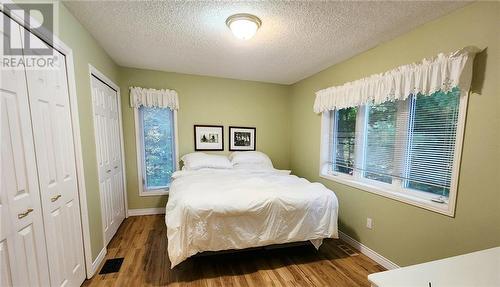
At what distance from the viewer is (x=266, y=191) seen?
212cm

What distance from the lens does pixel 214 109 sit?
3.56 meters

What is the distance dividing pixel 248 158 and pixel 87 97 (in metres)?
2.30

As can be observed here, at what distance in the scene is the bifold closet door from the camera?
7.18 ft

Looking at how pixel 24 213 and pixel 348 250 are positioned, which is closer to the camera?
pixel 24 213

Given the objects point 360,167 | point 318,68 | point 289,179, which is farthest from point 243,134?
point 360,167

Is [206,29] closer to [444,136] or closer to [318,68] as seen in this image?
[318,68]

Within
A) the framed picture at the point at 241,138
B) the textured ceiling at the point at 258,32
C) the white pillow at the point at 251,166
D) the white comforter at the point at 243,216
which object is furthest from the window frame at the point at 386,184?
the framed picture at the point at 241,138

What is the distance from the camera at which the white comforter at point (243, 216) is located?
1.79 metres

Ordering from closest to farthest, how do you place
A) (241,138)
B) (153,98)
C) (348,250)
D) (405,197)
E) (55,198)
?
(55,198), (405,197), (348,250), (153,98), (241,138)

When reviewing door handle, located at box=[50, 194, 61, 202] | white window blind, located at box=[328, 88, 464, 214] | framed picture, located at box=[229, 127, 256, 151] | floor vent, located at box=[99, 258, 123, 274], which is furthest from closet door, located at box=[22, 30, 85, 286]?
white window blind, located at box=[328, 88, 464, 214]

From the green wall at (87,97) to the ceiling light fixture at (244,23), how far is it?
130 cm

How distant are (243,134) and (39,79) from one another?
2.78m

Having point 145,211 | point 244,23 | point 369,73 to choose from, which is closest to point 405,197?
point 369,73

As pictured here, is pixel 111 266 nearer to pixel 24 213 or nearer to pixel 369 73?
pixel 24 213
